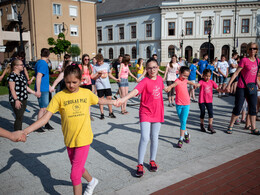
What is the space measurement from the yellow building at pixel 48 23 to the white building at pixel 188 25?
970 centimetres

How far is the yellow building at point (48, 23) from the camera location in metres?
35.9

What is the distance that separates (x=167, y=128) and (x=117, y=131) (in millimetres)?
1397

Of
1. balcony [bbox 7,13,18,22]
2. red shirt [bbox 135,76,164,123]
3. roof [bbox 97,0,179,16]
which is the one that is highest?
roof [bbox 97,0,179,16]

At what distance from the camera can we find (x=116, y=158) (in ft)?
14.6

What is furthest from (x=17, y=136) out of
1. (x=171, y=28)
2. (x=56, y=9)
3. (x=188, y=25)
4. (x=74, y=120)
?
(x=188, y=25)

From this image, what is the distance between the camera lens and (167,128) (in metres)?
6.47

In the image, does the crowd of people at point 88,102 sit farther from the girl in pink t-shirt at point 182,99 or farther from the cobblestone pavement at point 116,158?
the cobblestone pavement at point 116,158

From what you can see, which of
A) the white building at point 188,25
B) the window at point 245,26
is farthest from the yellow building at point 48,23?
the window at point 245,26

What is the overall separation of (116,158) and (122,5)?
51149mm

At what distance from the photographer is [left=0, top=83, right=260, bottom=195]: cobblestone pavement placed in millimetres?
3486

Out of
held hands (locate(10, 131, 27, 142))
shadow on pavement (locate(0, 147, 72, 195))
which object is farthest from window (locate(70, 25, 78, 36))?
held hands (locate(10, 131, 27, 142))

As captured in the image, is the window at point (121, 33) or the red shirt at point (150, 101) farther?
the window at point (121, 33)

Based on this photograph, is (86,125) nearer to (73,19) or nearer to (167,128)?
(167,128)

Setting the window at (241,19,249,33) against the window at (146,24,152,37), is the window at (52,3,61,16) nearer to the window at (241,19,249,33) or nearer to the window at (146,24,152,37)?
the window at (146,24,152,37)
